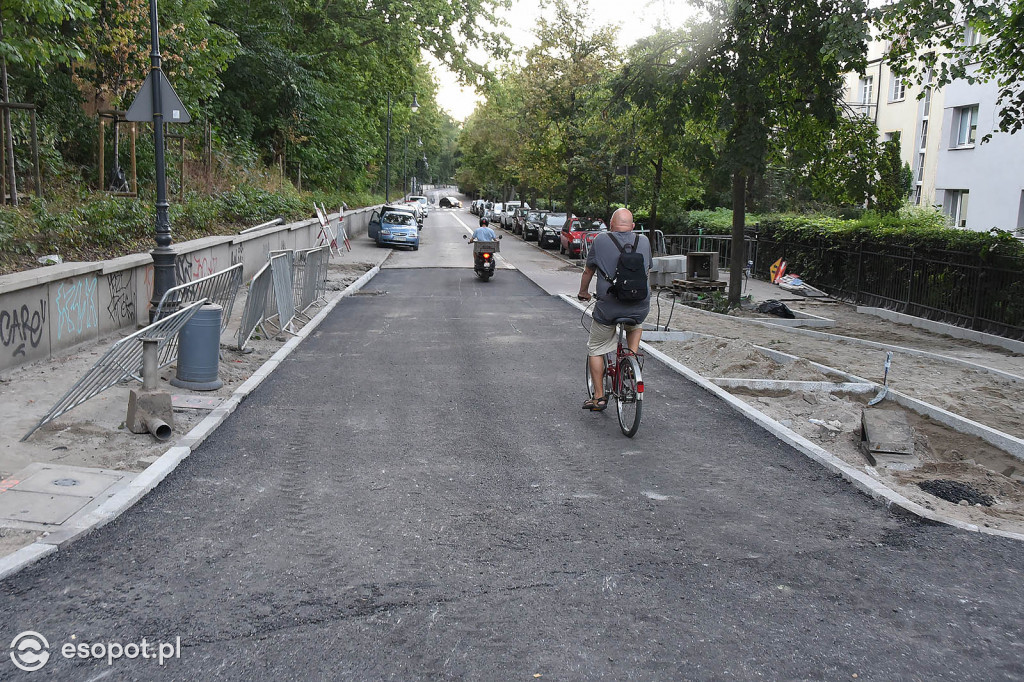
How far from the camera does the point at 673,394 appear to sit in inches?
376

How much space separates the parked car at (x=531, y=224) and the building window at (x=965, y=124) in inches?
754

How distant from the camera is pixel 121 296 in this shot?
11.9 metres

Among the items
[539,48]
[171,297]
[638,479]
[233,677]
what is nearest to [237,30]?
[539,48]

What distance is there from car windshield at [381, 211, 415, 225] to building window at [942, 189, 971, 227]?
21.2m

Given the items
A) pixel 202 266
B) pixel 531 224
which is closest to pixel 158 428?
pixel 202 266

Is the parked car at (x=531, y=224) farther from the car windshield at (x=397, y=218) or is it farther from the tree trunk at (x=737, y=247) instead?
the tree trunk at (x=737, y=247)

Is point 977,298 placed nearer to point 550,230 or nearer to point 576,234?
point 576,234

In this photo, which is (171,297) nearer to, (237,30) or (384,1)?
(237,30)

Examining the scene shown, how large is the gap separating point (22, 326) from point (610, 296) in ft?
20.4

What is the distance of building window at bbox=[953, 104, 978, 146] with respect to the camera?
30656mm

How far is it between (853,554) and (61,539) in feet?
15.0

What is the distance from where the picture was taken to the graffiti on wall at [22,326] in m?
8.82

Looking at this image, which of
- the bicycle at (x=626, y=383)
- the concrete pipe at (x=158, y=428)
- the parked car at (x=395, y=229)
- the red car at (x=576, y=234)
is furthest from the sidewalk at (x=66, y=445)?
the parked car at (x=395, y=229)

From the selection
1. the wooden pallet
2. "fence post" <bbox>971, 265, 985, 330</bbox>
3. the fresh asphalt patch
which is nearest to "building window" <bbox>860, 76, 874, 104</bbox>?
the wooden pallet
